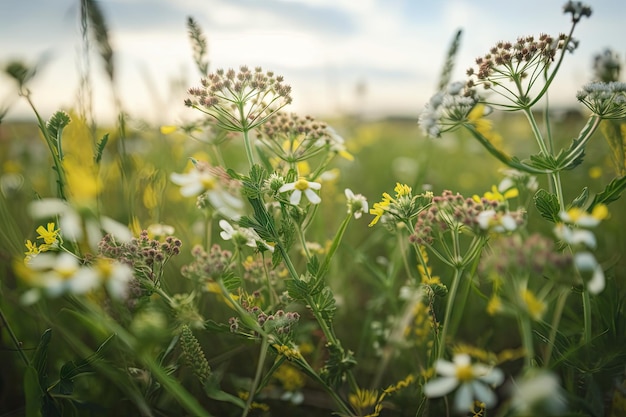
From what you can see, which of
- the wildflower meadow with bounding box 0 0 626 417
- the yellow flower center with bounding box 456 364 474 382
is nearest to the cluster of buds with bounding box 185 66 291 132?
the wildflower meadow with bounding box 0 0 626 417

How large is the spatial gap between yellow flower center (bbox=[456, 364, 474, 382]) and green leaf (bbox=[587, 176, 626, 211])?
0.77 metres

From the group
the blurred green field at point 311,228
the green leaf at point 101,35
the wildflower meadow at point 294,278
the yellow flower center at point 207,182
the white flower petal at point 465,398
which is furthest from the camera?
the green leaf at point 101,35

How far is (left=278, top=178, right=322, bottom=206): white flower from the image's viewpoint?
1.40 m

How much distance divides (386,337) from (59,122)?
4.96 feet

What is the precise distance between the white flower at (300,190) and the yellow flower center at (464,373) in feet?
2.04

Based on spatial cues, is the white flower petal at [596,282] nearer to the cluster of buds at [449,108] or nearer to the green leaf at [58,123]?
the cluster of buds at [449,108]

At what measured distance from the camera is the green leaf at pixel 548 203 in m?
1.43

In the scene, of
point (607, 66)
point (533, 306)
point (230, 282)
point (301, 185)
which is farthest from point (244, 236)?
point (607, 66)

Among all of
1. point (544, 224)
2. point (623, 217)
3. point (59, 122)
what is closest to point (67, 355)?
point (59, 122)

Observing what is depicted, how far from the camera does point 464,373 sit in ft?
3.29

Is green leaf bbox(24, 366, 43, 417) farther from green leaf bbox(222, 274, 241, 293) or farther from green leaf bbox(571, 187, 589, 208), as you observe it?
green leaf bbox(571, 187, 589, 208)

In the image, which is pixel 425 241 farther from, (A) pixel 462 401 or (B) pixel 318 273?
(A) pixel 462 401

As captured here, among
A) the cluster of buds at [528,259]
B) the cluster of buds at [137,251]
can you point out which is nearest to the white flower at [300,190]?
the cluster of buds at [137,251]

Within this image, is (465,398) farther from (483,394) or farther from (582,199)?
(582,199)
